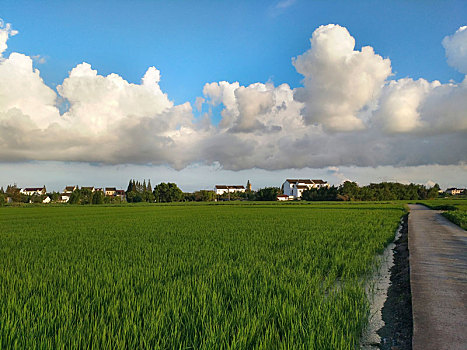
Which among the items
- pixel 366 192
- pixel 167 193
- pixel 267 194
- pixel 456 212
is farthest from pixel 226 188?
pixel 456 212

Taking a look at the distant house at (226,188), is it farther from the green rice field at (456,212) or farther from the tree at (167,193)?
the green rice field at (456,212)

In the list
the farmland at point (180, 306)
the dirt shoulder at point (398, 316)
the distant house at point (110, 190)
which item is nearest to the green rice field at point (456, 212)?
the dirt shoulder at point (398, 316)

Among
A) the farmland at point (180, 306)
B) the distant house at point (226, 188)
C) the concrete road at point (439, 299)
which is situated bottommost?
the concrete road at point (439, 299)

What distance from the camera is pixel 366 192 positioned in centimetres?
9581

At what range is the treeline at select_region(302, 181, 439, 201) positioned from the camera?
308 ft

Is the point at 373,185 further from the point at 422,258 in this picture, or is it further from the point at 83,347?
the point at 83,347

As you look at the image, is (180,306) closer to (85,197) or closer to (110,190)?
(85,197)

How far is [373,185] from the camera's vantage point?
105 m

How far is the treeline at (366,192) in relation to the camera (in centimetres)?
9375

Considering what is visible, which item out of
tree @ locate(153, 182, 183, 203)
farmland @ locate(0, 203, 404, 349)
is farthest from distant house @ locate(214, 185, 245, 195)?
farmland @ locate(0, 203, 404, 349)

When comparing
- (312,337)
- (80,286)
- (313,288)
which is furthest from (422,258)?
(80,286)

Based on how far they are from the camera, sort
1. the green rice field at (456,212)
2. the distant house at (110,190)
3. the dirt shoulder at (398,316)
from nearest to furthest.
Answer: the dirt shoulder at (398,316)
the green rice field at (456,212)
the distant house at (110,190)

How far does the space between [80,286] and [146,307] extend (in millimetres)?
1955

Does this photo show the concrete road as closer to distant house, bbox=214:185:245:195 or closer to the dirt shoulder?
the dirt shoulder
